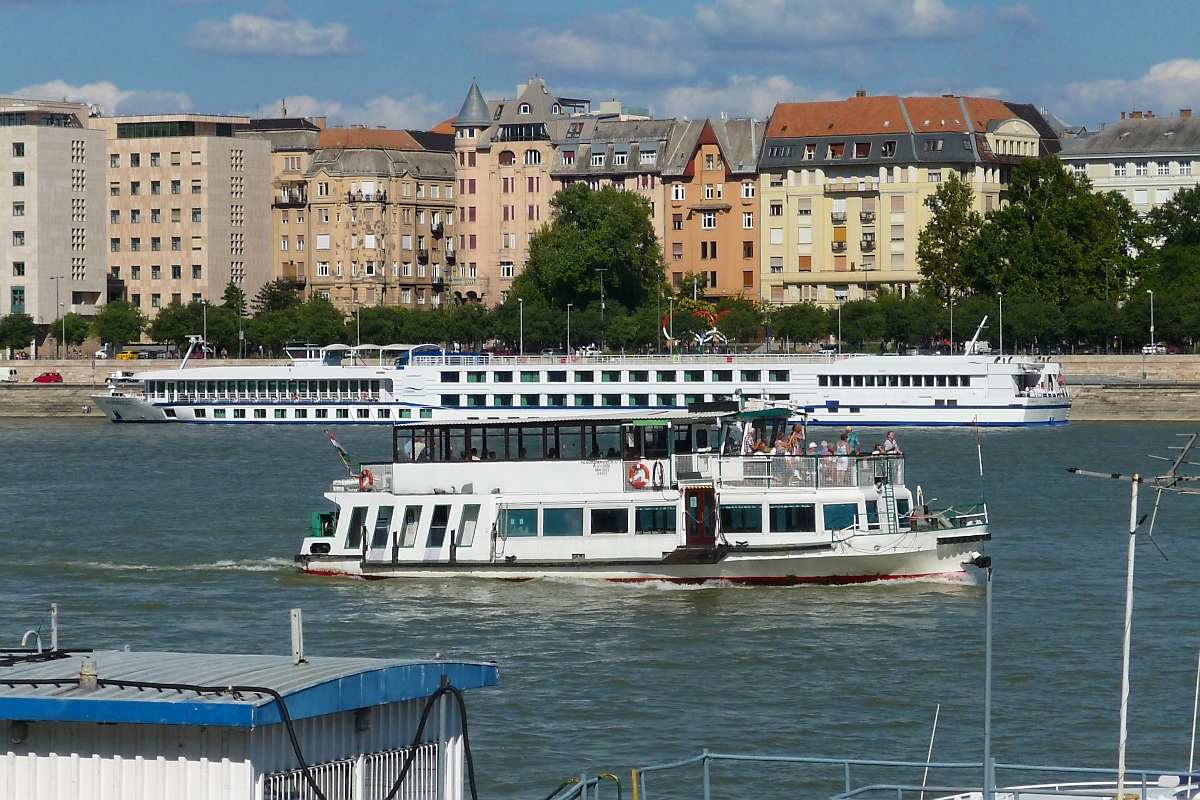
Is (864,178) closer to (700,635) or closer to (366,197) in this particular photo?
(366,197)

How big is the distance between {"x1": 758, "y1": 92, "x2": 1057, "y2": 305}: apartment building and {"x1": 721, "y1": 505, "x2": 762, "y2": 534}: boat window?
96.2 meters

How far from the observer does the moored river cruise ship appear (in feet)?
310

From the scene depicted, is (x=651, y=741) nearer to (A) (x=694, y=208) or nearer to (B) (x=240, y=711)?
(B) (x=240, y=711)

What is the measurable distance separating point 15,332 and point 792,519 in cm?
10103

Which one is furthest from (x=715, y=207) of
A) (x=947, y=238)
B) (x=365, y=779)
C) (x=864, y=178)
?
(x=365, y=779)

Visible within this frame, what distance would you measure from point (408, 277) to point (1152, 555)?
363 feet

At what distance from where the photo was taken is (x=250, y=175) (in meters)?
147

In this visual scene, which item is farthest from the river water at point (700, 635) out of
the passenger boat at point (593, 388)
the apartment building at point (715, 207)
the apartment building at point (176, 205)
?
the apartment building at point (176, 205)

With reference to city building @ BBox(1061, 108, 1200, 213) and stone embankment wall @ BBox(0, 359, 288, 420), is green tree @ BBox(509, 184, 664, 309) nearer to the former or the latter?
stone embankment wall @ BBox(0, 359, 288, 420)

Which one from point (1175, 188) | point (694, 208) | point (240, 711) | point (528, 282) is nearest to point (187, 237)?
point (528, 282)

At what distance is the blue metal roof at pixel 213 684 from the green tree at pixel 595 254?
11915 centimetres

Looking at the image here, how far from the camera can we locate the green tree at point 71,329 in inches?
5217

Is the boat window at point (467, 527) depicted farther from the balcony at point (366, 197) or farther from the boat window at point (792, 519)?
the balcony at point (366, 197)

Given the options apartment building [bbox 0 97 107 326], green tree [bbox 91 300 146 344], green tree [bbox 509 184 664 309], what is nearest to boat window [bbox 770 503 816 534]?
green tree [bbox 509 184 664 309]
